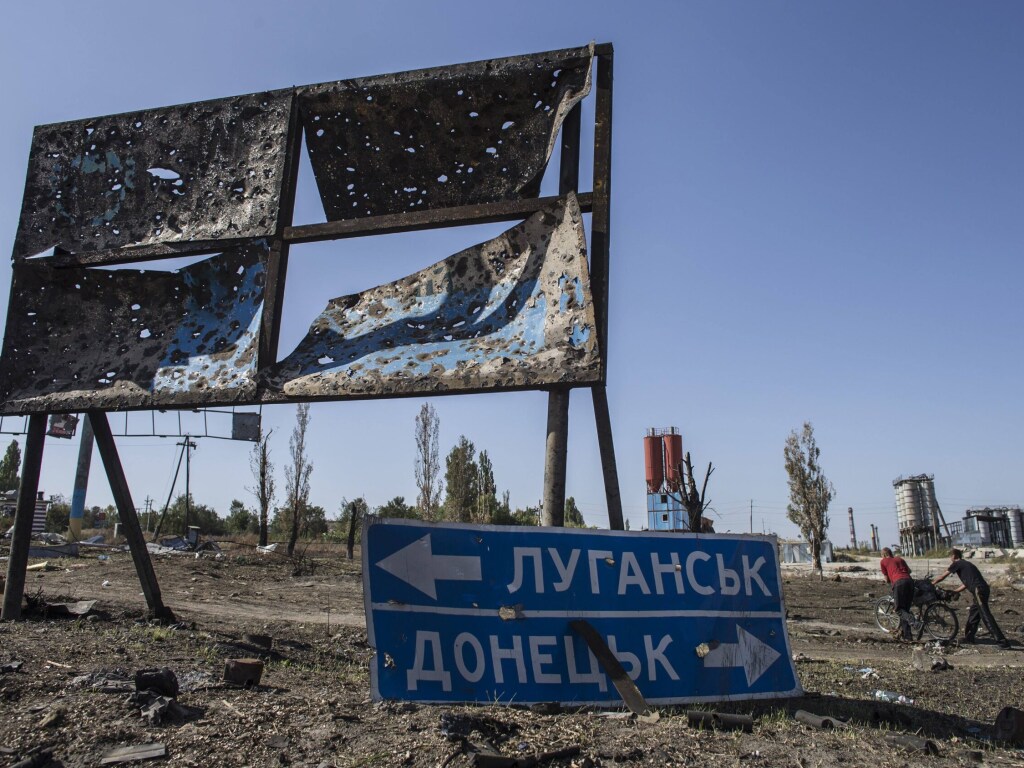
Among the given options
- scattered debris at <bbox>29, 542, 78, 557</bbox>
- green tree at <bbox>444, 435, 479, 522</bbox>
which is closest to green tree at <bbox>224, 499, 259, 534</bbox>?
green tree at <bbox>444, 435, 479, 522</bbox>

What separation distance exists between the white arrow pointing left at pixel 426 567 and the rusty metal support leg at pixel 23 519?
418 centimetres

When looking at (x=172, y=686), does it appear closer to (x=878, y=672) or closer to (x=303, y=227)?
(x=303, y=227)

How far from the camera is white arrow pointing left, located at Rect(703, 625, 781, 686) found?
13.8ft

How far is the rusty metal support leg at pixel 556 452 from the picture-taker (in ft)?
15.4

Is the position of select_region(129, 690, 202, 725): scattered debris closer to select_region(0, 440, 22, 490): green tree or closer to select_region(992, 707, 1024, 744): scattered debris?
select_region(992, 707, 1024, 744): scattered debris

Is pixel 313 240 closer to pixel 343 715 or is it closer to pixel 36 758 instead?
pixel 343 715

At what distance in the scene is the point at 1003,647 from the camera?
11.6m

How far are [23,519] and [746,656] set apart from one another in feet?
19.4

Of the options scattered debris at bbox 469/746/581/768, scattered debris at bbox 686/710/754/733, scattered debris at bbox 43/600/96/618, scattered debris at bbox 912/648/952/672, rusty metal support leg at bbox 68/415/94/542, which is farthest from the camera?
rusty metal support leg at bbox 68/415/94/542

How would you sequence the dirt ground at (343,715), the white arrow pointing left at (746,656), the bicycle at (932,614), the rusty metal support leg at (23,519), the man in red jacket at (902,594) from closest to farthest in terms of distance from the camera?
the dirt ground at (343,715) → the white arrow pointing left at (746,656) → the rusty metal support leg at (23,519) → the man in red jacket at (902,594) → the bicycle at (932,614)

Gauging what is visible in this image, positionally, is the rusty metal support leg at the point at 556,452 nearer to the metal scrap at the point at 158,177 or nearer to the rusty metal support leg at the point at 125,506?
the metal scrap at the point at 158,177

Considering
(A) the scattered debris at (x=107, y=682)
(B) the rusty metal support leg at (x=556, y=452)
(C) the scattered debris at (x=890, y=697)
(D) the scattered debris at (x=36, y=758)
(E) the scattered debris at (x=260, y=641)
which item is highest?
(B) the rusty metal support leg at (x=556, y=452)

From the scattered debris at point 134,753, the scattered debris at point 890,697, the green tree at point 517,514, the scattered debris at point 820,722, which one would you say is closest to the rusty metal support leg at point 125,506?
the scattered debris at point 134,753

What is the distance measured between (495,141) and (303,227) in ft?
5.25
